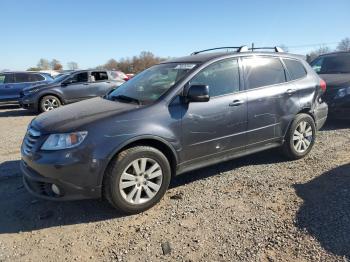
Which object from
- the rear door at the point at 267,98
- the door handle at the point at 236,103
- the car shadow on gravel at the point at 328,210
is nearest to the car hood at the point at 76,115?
the door handle at the point at 236,103

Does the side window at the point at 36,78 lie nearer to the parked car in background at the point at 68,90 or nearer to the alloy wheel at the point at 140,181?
the parked car in background at the point at 68,90

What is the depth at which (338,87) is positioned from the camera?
7.59 metres

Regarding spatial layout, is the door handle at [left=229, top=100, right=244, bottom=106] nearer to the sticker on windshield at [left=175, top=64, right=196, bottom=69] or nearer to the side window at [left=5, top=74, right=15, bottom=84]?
the sticker on windshield at [left=175, top=64, right=196, bottom=69]

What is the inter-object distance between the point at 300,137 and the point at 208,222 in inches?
103

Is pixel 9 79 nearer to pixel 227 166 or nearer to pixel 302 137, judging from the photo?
pixel 227 166

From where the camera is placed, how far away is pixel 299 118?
17.4 ft

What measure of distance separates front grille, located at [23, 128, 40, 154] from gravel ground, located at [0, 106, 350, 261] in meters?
0.75

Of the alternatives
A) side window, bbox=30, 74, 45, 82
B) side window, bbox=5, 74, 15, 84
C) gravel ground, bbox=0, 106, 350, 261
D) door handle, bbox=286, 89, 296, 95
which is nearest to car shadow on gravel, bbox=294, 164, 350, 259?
gravel ground, bbox=0, 106, 350, 261

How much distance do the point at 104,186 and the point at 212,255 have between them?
53.4 inches

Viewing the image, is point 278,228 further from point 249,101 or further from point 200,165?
point 249,101

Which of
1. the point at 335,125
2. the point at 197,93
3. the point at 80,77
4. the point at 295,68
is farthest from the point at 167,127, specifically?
the point at 80,77

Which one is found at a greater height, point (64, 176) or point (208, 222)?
point (64, 176)

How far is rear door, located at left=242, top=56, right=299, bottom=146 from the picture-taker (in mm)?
4758

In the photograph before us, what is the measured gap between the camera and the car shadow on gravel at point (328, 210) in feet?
10.3
